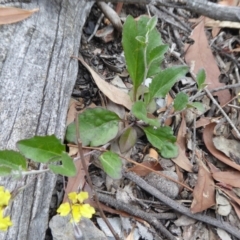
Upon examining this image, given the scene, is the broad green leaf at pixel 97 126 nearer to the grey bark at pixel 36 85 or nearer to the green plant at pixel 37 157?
the grey bark at pixel 36 85

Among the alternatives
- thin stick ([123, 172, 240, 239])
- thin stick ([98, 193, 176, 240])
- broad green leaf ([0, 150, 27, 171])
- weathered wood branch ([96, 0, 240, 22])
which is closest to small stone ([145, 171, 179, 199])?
thin stick ([123, 172, 240, 239])

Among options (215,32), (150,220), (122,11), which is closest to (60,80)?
(150,220)

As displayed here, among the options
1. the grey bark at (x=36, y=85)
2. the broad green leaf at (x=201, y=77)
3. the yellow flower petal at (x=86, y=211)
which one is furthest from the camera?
the broad green leaf at (x=201, y=77)

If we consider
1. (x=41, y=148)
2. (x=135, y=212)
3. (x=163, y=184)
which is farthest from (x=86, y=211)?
(x=163, y=184)

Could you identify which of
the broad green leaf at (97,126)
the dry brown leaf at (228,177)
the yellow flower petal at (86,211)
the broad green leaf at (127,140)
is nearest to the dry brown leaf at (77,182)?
the broad green leaf at (97,126)

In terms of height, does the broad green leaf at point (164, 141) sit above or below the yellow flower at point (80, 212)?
above

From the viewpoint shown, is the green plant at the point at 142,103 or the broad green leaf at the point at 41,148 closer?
the broad green leaf at the point at 41,148

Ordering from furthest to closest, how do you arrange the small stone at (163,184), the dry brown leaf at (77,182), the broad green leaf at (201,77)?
the broad green leaf at (201,77), the small stone at (163,184), the dry brown leaf at (77,182)

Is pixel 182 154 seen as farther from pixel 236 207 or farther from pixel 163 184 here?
pixel 236 207

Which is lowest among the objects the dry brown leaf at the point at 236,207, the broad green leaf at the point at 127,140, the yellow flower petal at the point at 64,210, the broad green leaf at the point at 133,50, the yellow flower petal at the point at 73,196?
the yellow flower petal at the point at 64,210
